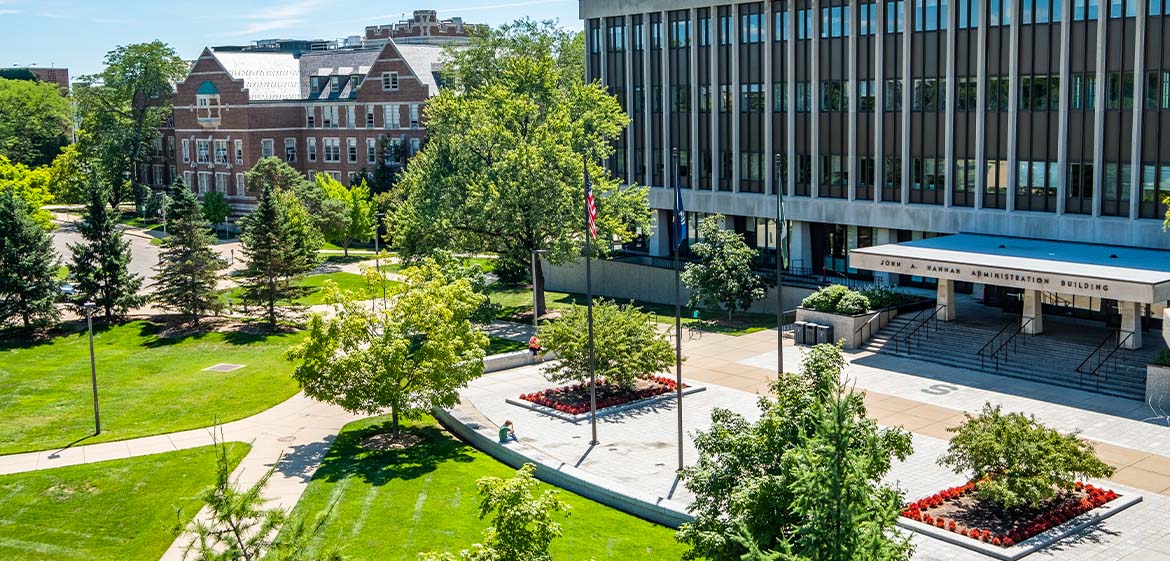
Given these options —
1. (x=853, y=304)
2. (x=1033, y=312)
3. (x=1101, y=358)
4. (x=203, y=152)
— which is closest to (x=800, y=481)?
(x=1101, y=358)

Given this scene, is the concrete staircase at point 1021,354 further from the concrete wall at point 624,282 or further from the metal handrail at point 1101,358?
the concrete wall at point 624,282

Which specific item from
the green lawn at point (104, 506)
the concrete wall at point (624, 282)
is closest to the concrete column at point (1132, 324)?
the concrete wall at point (624, 282)

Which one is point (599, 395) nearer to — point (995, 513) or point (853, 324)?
point (853, 324)

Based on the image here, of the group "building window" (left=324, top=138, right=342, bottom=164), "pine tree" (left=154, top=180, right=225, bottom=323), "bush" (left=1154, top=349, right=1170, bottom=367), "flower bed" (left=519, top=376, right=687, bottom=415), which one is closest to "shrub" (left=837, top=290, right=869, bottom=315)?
"flower bed" (left=519, top=376, right=687, bottom=415)

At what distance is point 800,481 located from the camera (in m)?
16.5

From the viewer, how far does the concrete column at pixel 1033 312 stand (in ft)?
140

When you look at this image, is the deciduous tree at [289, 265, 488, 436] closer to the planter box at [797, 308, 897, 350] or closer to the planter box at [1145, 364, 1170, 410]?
the planter box at [797, 308, 897, 350]

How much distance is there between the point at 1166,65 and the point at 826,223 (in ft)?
57.8

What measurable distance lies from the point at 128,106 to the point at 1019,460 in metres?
106

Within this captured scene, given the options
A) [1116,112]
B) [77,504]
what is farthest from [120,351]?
[1116,112]

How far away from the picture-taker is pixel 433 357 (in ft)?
117

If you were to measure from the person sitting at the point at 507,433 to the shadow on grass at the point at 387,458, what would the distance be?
108cm

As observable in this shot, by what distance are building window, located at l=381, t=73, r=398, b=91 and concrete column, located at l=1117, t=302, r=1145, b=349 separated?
219 ft

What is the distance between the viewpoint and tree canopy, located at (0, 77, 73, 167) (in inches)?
4892
